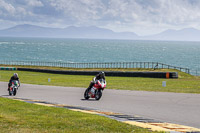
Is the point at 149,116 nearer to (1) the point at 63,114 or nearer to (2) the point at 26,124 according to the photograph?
(1) the point at 63,114

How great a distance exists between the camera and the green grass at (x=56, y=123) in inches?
364

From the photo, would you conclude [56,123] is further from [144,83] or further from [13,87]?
[144,83]

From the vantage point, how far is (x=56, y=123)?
1020cm

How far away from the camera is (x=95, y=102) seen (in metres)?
16.7

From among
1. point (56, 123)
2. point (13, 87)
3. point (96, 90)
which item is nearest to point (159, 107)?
point (96, 90)

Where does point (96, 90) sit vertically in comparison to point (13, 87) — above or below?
above

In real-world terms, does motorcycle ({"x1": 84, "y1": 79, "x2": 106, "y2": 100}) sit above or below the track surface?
above

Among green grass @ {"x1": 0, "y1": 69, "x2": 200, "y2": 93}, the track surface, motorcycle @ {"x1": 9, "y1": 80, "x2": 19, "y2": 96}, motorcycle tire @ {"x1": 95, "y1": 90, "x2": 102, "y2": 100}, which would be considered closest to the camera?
the track surface

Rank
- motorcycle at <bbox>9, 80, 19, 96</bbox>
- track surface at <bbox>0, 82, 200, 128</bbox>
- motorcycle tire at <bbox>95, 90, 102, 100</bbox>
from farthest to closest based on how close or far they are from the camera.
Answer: motorcycle at <bbox>9, 80, 19, 96</bbox>
motorcycle tire at <bbox>95, 90, 102, 100</bbox>
track surface at <bbox>0, 82, 200, 128</bbox>

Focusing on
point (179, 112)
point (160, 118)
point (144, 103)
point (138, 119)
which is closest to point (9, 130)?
point (138, 119)

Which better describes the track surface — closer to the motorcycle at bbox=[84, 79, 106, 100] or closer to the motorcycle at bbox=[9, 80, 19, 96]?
the motorcycle at bbox=[84, 79, 106, 100]

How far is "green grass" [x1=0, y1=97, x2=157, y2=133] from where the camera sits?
925cm

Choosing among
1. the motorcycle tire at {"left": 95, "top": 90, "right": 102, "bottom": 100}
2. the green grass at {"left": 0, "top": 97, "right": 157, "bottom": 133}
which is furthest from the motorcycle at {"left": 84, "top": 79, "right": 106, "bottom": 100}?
the green grass at {"left": 0, "top": 97, "right": 157, "bottom": 133}

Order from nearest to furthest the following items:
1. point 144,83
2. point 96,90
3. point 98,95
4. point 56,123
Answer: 1. point 56,123
2. point 98,95
3. point 96,90
4. point 144,83
